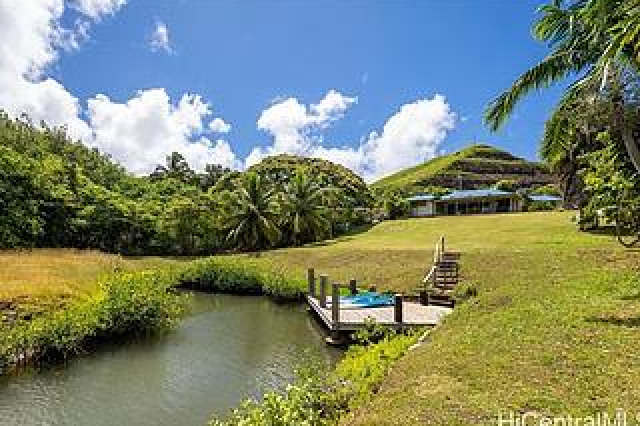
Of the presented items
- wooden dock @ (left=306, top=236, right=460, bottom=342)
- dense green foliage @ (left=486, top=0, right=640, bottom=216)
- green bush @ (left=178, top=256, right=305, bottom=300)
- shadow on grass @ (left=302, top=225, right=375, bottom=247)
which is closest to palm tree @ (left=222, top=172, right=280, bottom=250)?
shadow on grass @ (left=302, top=225, right=375, bottom=247)

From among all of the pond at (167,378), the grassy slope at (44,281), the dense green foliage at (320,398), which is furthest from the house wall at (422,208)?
the dense green foliage at (320,398)

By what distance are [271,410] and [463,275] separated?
730 inches

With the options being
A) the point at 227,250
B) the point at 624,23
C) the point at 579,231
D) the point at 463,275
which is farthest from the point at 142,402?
the point at 227,250

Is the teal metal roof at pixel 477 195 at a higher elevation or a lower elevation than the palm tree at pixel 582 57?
higher

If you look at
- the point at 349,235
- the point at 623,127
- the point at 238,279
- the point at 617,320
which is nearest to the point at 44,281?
the point at 238,279

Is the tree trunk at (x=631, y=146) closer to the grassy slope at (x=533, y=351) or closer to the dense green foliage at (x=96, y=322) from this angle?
the grassy slope at (x=533, y=351)

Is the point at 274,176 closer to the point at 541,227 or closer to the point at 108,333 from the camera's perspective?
the point at 541,227

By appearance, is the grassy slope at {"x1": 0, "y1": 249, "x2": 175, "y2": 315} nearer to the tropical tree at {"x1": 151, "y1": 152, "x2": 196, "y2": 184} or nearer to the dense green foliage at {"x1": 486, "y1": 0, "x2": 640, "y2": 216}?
the dense green foliage at {"x1": 486, "y1": 0, "x2": 640, "y2": 216}

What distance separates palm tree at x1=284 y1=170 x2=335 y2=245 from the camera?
4900cm

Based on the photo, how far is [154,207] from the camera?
52750mm

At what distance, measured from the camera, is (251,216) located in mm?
48250

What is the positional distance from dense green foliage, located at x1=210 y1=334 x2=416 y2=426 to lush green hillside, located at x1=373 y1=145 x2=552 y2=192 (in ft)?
322

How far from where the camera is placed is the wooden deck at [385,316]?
17656 millimetres

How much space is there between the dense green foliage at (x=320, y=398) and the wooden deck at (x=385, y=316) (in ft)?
16.2
